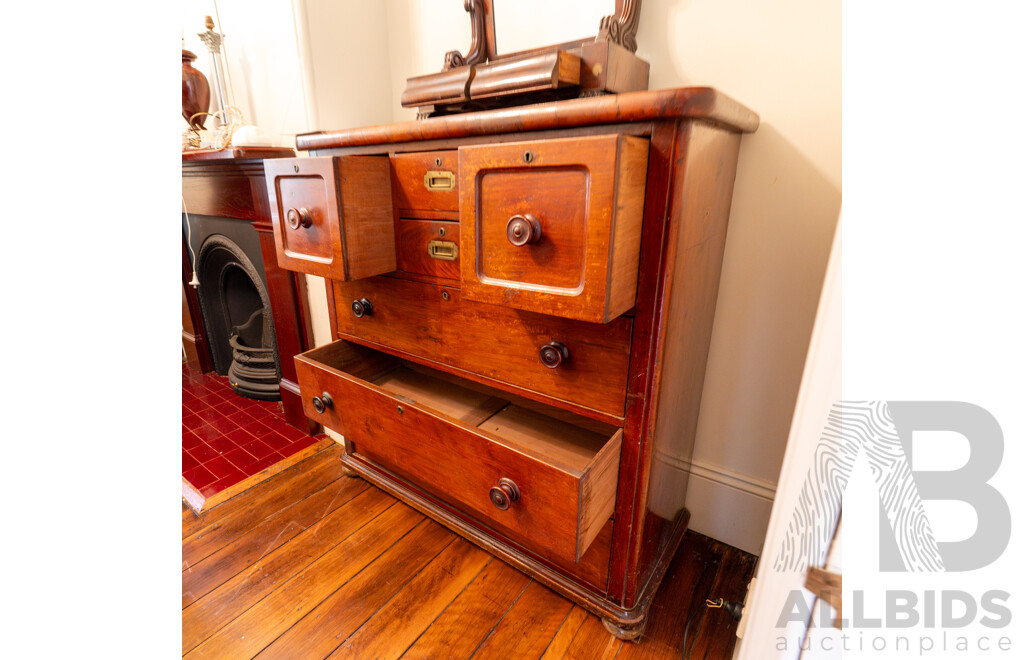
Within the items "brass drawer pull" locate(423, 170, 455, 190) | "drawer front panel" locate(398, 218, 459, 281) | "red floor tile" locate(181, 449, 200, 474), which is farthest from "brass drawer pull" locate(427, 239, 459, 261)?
"red floor tile" locate(181, 449, 200, 474)

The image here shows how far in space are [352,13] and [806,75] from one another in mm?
1229

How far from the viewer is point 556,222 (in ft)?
2.19

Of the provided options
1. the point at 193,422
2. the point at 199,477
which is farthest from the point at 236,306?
the point at 199,477

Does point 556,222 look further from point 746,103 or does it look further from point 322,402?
point 322,402

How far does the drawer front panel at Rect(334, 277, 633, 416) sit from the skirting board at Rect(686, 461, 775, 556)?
0.55 metres

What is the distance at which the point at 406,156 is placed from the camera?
3.00ft

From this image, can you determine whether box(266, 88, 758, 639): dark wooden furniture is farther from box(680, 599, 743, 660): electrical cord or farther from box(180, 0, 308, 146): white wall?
box(180, 0, 308, 146): white wall

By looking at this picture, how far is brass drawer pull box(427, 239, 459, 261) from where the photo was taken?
907mm

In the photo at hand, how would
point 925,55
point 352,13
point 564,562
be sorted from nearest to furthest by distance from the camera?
point 925,55
point 564,562
point 352,13

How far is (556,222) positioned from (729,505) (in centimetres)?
93

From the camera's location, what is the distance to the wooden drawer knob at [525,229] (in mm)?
670
